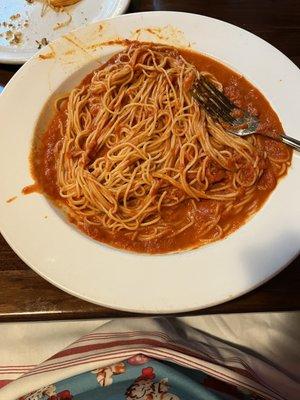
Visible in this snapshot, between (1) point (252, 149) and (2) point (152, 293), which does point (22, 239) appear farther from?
(1) point (252, 149)

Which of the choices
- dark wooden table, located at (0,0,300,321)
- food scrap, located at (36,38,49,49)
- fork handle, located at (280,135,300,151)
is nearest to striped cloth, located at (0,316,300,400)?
dark wooden table, located at (0,0,300,321)

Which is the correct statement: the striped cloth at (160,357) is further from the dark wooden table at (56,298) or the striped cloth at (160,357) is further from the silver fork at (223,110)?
the silver fork at (223,110)

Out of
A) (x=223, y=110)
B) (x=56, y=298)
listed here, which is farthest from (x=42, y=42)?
(x=56, y=298)

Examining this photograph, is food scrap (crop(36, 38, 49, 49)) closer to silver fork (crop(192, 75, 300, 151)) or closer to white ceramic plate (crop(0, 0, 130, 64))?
white ceramic plate (crop(0, 0, 130, 64))

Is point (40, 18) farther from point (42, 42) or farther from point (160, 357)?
point (160, 357)

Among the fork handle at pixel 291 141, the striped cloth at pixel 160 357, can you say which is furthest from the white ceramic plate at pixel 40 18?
the striped cloth at pixel 160 357

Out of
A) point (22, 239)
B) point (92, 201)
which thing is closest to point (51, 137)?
point (92, 201)
